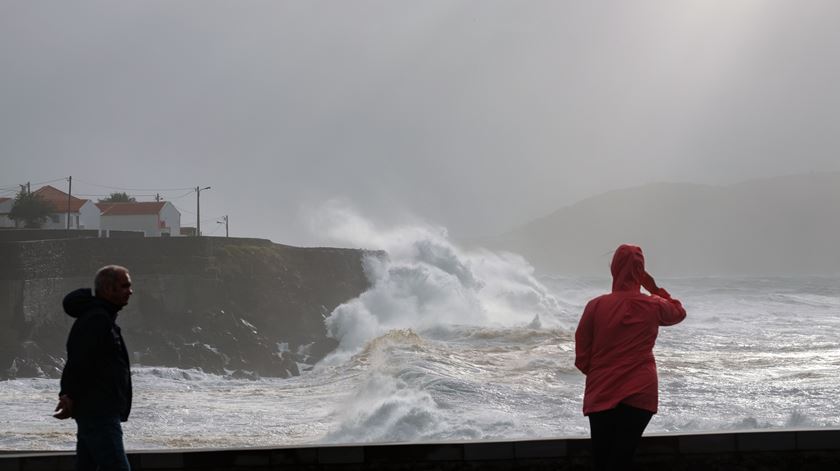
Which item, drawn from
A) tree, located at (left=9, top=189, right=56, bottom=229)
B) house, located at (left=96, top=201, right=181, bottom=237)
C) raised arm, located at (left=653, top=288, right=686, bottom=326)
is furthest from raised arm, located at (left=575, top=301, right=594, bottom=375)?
house, located at (left=96, top=201, right=181, bottom=237)

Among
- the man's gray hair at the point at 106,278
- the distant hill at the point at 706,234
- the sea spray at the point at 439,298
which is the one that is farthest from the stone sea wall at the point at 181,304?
the distant hill at the point at 706,234

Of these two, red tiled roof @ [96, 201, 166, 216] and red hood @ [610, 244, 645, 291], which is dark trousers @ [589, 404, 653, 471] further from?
red tiled roof @ [96, 201, 166, 216]

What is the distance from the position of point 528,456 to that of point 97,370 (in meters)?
2.01

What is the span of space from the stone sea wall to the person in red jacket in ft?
84.5

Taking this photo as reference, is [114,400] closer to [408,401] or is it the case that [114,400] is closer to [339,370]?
[408,401]

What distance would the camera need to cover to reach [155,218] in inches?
2295

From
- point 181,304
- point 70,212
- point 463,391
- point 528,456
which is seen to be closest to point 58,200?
point 70,212

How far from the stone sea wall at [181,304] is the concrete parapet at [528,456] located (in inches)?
966

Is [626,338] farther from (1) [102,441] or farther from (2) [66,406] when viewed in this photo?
(2) [66,406]

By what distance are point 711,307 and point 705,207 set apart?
127767 mm

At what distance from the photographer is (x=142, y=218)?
192ft

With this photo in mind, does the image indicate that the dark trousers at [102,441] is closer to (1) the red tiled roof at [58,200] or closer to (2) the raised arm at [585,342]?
(2) the raised arm at [585,342]

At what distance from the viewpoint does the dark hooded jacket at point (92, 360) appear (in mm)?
3939

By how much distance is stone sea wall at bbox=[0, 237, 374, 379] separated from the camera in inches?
1257
